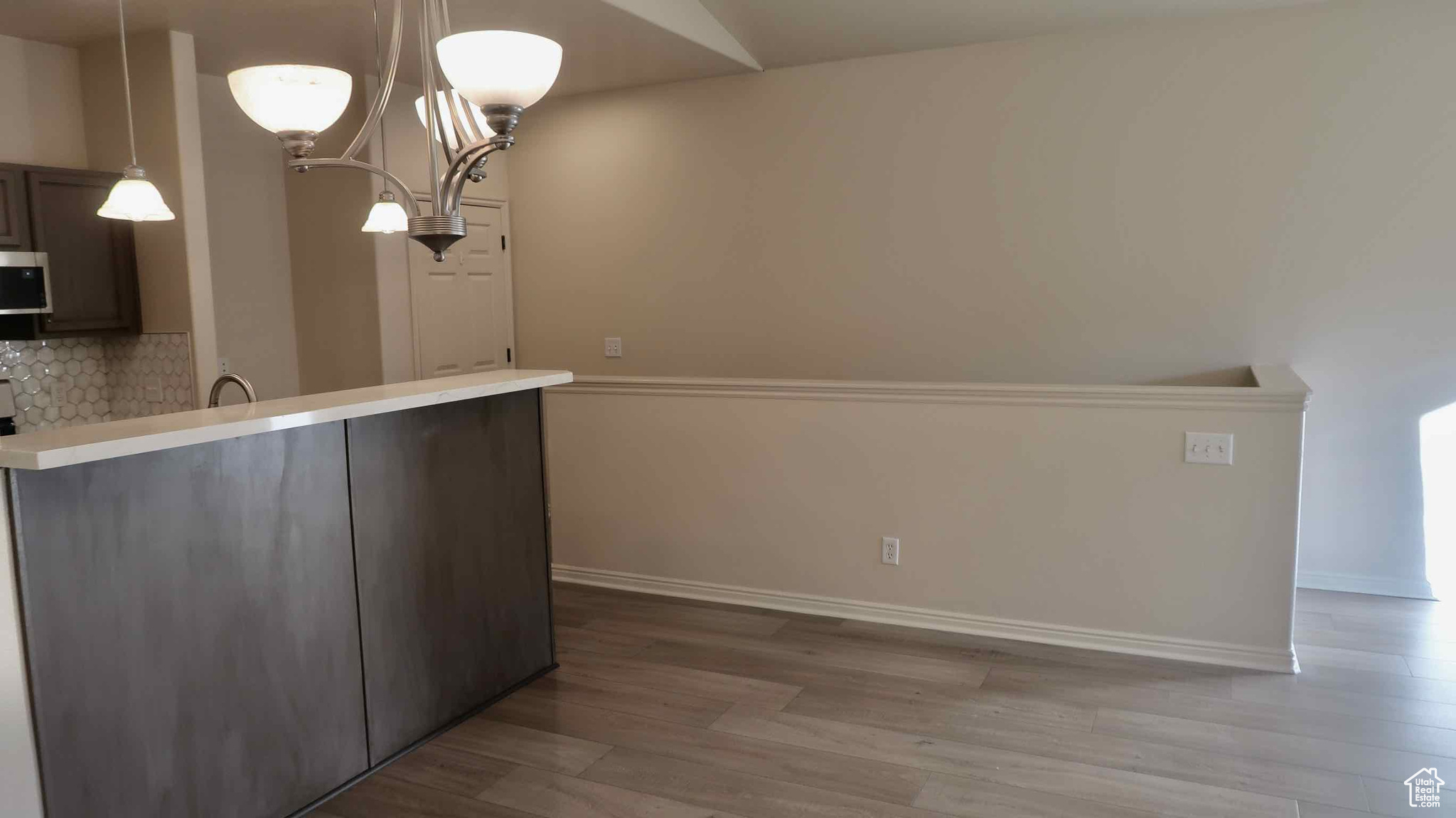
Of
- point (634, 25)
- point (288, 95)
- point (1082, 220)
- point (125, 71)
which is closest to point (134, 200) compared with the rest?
point (125, 71)

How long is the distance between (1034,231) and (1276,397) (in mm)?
1651

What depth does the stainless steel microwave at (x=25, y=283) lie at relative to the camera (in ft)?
12.1

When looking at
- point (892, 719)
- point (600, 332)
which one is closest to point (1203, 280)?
point (892, 719)

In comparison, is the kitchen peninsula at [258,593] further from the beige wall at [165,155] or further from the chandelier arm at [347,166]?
the beige wall at [165,155]

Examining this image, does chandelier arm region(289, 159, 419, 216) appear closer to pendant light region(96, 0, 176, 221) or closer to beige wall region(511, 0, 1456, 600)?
pendant light region(96, 0, 176, 221)

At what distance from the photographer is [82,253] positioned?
4035 mm

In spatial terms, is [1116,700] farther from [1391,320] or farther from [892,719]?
[1391,320]

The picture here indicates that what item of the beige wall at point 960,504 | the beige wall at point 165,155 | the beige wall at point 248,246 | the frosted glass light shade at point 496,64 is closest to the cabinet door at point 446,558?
the beige wall at point 960,504

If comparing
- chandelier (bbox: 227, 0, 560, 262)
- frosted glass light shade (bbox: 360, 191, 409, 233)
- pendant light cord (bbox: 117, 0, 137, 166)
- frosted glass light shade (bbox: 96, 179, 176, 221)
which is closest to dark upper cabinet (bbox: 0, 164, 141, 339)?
pendant light cord (bbox: 117, 0, 137, 166)

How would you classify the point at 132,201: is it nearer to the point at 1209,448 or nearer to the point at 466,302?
the point at 466,302

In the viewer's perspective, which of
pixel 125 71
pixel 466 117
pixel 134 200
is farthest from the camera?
pixel 125 71

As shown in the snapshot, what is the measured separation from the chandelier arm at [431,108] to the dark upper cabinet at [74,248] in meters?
2.34

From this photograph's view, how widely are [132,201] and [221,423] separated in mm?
1158

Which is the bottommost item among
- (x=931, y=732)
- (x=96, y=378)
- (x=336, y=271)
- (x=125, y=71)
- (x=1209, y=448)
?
(x=931, y=732)
